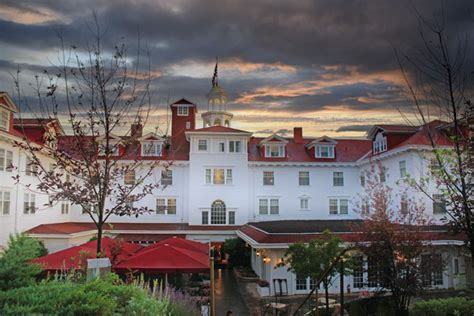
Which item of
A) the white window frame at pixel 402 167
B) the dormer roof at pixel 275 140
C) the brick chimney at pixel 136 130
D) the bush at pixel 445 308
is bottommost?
the bush at pixel 445 308

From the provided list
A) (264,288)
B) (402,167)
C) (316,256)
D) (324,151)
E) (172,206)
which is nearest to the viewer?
(316,256)

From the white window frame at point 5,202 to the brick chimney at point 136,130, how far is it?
17.8 m

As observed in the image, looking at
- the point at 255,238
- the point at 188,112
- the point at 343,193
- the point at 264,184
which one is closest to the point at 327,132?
the point at 343,193

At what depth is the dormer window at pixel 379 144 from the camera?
3275 centimetres

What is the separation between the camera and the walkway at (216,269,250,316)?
18922 mm

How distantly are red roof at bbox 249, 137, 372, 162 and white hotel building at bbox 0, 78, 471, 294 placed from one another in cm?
10

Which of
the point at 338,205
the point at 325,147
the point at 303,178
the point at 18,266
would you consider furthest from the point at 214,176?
the point at 18,266

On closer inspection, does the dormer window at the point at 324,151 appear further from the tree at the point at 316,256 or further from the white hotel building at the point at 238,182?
the tree at the point at 316,256

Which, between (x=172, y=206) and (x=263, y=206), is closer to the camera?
(x=172, y=206)

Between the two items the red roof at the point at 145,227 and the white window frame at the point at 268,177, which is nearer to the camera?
the red roof at the point at 145,227

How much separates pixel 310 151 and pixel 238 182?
8130 millimetres

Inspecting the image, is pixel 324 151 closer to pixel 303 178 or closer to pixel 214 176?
pixel 303 178

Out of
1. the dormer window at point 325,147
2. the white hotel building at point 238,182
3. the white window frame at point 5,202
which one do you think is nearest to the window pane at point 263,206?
the white hotel building at point 238,182

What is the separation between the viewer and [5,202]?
82.1ft
